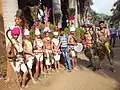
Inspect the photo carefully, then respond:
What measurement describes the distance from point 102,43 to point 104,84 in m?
2.90

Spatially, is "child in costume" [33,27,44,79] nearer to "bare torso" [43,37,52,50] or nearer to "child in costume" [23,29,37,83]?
"bare torso" [43,37,52,50]

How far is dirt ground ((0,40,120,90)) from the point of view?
10600 mm

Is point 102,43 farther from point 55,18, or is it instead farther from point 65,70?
point 55,18

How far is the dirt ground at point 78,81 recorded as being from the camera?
10600 mm

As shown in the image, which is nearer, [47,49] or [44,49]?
[44,49]

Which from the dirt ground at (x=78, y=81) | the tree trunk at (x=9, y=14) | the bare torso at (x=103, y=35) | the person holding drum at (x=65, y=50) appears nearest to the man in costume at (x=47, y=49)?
the dirt ground at (x=78, y=81)

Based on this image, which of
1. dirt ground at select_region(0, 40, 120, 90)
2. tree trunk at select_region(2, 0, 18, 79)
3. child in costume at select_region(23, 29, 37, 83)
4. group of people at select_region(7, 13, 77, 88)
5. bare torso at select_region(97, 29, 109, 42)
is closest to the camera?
group of people at select_region(7, 13, 77, 88)

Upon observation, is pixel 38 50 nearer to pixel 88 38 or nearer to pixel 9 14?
pixel 9 14

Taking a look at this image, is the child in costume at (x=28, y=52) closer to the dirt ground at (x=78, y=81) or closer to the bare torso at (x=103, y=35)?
the dirt ground at (x=78, y=81)

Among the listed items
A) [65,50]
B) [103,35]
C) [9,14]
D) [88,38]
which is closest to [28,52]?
[9,14]

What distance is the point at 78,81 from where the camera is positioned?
11445mm

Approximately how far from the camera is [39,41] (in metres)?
12.2

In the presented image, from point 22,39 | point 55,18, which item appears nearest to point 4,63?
point 22,39

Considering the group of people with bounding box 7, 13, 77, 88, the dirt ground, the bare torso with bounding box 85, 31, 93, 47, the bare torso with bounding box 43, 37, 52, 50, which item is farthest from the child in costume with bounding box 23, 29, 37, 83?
the bare torso with bounding box 85, 31, 93, 47
